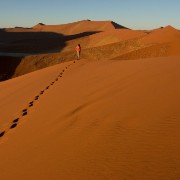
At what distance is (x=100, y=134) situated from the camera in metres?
4.84

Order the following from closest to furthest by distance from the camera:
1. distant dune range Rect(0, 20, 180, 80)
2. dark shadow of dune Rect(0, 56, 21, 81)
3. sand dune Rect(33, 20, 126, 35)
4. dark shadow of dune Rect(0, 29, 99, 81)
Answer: dark shadow of dune Rect(0, 56, 21, 81), distant dune range Rect(0, 20, 180, 80), dark shadow of dune Rect(0, 29, 99, 81), sand dune Rect(33, 20, 126, 35)

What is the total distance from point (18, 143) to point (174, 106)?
228 cm

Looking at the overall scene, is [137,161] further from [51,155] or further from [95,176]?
[51,155]

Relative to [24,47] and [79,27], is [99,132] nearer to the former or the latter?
[24,47]

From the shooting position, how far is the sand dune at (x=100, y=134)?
380cm

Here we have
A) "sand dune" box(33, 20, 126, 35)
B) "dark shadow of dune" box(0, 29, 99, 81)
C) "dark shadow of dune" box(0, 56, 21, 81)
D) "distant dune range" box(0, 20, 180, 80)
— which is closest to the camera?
"dark shadow of dune" box(0, 56, 21, 81)

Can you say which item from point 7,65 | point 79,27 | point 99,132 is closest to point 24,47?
point 7,65

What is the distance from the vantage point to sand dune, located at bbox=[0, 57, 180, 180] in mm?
3805

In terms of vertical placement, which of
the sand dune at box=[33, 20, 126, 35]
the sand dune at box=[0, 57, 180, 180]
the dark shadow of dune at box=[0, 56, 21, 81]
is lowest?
the dark shadow of dune at box=[0, 56, 21, 81]

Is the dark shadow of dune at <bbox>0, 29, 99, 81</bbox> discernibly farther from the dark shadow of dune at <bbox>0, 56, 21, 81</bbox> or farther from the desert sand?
the desert sand

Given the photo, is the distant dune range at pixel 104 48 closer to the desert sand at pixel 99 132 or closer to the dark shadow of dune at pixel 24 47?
the dark shadow of dune at pixel 24 47

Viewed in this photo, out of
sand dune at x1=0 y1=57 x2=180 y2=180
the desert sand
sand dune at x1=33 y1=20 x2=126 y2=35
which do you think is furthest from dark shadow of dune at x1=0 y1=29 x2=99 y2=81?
sand dune at x1=0 y1=57 x2=180 y2=180

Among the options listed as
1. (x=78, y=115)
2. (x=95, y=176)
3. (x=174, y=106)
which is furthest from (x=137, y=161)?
(x=78, y=115)

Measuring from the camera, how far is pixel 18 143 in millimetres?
5164
